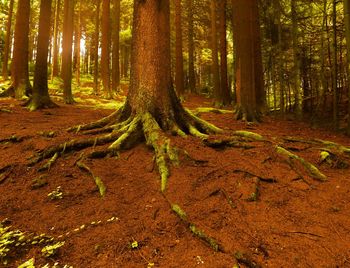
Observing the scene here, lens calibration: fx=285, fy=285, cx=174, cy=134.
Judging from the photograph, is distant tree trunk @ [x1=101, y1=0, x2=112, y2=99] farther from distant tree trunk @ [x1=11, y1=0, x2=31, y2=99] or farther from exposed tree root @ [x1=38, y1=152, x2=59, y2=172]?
exposed tree root @ [x1=38, y1=152, x2=59, y2=172]

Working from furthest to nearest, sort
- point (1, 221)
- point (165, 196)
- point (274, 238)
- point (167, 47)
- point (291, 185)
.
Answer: point (167, 47) < point (291, 185) < point (165, 196) < point (1, 221) < point (274, 238)

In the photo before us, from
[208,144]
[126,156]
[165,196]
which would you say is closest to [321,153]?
[208,144]

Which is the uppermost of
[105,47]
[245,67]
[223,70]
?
[105,47]

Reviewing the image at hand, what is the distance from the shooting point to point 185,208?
11.1ft

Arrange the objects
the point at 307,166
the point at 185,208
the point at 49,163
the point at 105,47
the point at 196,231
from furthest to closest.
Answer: the point at 105,47 → the point at 49,163 → the point at 307,166 → the point at 185,208 → the point at 196,231

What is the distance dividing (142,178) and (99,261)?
1.51m

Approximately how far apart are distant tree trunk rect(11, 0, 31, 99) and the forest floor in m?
6.49

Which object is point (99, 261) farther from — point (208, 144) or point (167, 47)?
point (167, 47)

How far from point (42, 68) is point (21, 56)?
2551mm

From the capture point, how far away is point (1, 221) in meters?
3.34

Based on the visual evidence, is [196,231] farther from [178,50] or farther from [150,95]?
[178,50]

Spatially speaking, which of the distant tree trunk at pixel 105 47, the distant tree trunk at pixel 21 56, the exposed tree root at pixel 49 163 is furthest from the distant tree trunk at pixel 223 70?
the exposed tree root at pixel 49 163

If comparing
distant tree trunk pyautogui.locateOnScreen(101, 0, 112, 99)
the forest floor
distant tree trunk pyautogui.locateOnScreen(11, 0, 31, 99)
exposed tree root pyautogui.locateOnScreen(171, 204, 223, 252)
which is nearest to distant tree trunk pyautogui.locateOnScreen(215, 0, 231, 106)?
distant tree trunk pyautogui.locateOnScreen(101, 0, 112, 99)

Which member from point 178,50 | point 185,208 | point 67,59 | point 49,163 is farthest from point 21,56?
point 185,208
